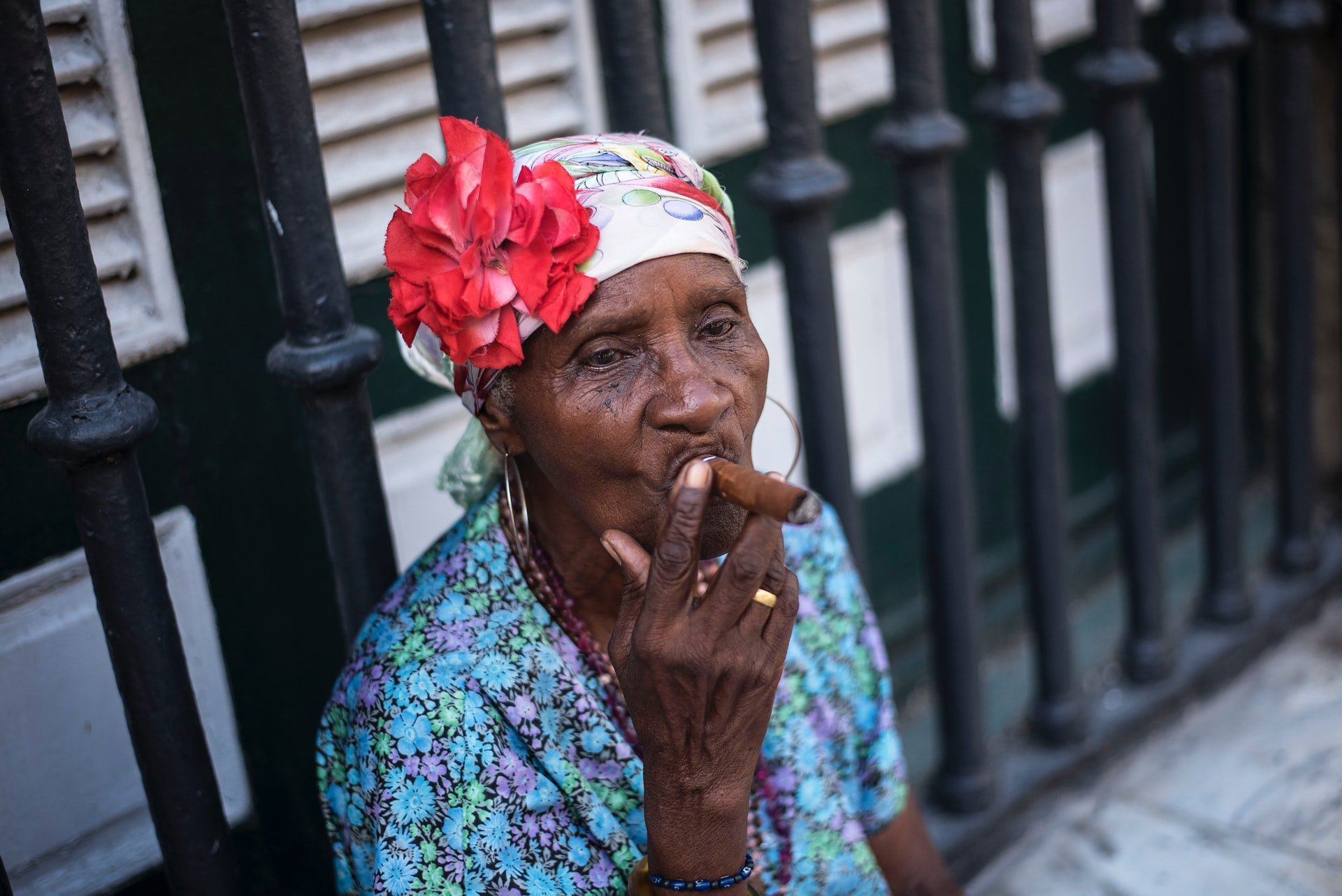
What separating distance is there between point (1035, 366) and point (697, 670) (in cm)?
151

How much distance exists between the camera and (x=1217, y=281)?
3195mm

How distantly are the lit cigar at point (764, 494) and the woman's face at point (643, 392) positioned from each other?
0.13 m

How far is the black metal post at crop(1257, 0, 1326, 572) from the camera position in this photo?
3.29 metres

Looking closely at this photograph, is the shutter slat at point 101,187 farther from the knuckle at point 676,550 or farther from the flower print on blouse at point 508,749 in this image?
the knuckle at point 676,550

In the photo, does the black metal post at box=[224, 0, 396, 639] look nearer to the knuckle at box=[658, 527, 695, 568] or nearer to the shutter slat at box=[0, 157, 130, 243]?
the shutter slat at box=[0, 157, 130, 243]

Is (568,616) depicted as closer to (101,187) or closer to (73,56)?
(101,187)

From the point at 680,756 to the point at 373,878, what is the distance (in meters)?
0.44

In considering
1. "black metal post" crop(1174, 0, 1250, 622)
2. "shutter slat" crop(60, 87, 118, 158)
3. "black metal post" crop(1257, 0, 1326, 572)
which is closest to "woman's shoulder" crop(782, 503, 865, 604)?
"shutter slat" crop(60, 87, 118, 158)

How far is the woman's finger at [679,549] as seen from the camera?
146 centimetres

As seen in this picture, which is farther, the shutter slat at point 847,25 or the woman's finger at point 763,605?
the shutter slat at point 847,25

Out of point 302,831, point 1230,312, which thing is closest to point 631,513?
point 302,831

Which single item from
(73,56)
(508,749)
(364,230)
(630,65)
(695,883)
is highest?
(73,56)

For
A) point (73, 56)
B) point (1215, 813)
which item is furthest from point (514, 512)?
point (1215, 813)

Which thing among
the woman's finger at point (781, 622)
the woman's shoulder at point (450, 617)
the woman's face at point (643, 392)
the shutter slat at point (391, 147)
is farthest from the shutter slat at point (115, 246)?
the woman's finger at point (781, 622)
